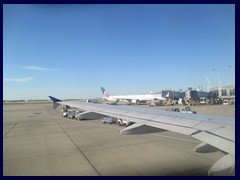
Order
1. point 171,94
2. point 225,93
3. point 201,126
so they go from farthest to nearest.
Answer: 1. point 171,94
2. point 225,93
3. point 201,126

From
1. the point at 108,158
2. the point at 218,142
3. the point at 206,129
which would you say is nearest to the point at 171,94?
the point at 108,158

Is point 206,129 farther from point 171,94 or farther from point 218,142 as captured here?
point 171,94

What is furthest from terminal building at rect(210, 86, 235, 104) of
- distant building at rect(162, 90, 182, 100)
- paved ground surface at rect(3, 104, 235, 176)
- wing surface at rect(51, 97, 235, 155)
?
wing surface at rect(51, 97, 235, 155)

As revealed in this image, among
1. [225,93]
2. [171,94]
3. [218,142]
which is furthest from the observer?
[171,94]

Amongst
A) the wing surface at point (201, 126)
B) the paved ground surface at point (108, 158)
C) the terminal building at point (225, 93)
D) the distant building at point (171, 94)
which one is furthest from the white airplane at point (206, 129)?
the distant building at point (171, 94)

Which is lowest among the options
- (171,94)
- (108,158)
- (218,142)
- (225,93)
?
(108,158)

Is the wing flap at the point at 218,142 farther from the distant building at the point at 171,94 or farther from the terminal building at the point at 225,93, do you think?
the distant building at the point at 171,94

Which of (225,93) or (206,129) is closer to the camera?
(206,129)

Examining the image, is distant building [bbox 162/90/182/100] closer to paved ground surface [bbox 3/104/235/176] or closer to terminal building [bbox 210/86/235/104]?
terminal building [bbox 210/86/235/104]

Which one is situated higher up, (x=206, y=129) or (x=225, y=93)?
(x=225, y=93)

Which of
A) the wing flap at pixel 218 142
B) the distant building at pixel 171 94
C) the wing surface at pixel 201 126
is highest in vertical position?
the distant building at pixel 171 94

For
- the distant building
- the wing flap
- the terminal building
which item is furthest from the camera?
the distant building
